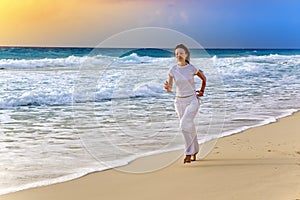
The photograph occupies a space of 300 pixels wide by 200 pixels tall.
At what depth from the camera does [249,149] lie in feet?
25.4

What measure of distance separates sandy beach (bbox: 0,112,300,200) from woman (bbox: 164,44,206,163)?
289 mm

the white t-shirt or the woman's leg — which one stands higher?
the white t-shirt

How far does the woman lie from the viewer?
21.9 feet

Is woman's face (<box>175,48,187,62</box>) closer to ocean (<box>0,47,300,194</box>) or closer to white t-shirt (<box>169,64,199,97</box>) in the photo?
white t-shirt (<box>169,64,199,97</box>)

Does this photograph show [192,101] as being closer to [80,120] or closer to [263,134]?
[263,134]

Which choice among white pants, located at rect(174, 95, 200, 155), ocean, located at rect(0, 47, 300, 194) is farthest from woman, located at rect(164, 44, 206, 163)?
ocean, located at rect(0, 47, 300, 194)

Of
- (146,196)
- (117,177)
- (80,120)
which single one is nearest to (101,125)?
(80,120)

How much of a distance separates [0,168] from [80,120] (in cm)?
432

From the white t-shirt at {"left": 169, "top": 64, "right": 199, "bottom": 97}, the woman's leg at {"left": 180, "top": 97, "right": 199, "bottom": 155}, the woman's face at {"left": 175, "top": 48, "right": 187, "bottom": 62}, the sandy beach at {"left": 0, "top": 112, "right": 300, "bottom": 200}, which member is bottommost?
the sandy beach at {"left": 0, "top": 112, "right": 300, "bottom": 200}

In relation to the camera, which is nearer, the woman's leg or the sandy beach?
the sandy beach

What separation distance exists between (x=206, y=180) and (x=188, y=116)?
1214 mm

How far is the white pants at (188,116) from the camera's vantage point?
681 cm

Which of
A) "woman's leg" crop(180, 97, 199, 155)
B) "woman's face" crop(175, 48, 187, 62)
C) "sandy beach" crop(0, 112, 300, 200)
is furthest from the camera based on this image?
"woman's leg" crop(180, 97, 199, 155)

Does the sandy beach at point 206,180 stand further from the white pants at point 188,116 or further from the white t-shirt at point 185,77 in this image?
the white t-shirt at point 185,77
